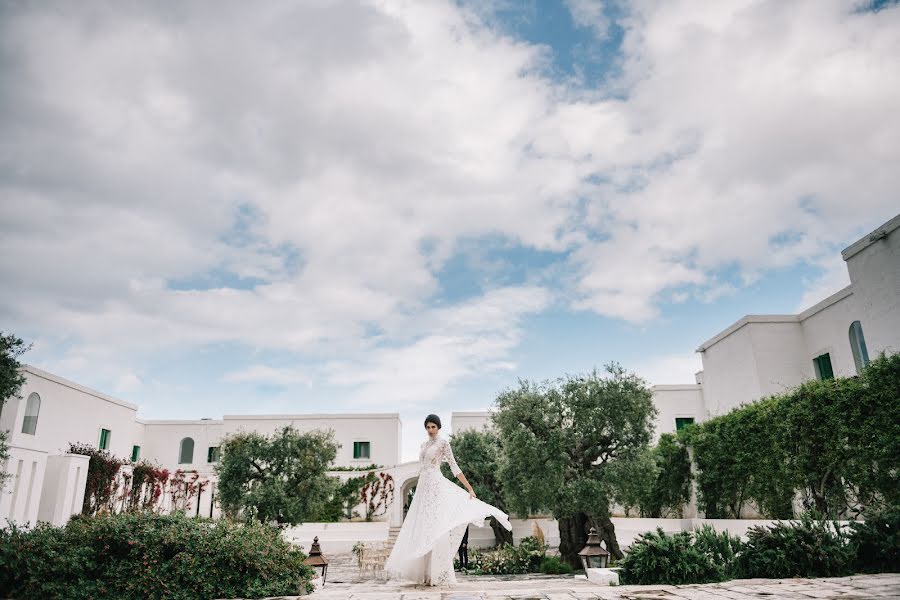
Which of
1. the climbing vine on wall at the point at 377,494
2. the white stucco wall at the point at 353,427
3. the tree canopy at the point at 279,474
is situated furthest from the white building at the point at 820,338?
the white stucco wall at the point at 353,427

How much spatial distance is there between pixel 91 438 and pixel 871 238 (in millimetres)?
29439

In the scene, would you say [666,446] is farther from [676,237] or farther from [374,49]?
[374,49]

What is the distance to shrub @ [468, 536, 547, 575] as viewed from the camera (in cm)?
1416

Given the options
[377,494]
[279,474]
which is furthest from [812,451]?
[377,494]

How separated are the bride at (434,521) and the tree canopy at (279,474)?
1187 cm

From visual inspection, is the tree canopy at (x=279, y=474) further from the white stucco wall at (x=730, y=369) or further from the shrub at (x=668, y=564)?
the white stucco wall at (x=730, y=369)

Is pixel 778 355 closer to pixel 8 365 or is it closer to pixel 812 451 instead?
pixel 812 451

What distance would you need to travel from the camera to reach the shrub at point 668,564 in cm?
639

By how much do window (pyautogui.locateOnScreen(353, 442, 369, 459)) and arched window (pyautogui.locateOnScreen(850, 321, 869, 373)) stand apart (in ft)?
80.5

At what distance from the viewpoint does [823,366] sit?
61.4ft

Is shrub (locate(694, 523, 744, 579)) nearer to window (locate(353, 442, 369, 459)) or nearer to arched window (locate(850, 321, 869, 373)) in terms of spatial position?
arched window (locate(850, 321, 869, 373))

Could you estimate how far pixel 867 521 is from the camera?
6.90 m

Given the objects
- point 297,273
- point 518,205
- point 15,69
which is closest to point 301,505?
point 297,273

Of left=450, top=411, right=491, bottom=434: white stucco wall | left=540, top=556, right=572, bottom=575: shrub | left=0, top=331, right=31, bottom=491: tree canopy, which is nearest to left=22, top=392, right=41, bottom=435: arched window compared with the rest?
left=0, top=331, right=31, bottom=491: tree canopy
